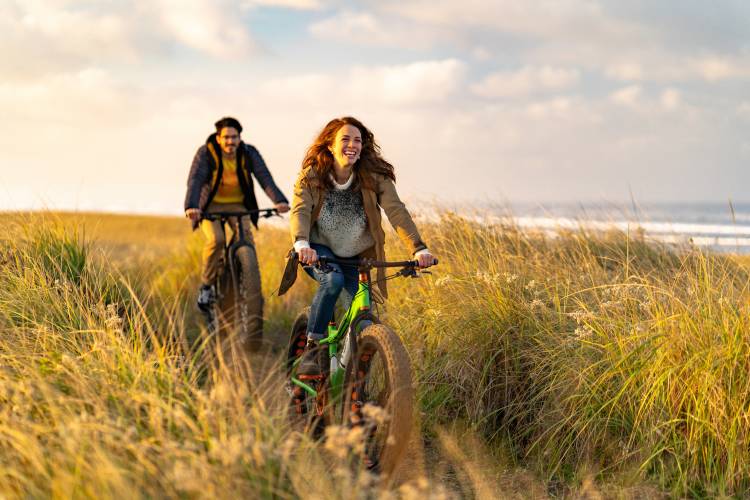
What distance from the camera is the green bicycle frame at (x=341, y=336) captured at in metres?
5.09

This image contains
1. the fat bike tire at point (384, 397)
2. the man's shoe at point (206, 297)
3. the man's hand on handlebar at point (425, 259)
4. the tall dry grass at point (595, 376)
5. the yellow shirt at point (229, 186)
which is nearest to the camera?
the fat bike tire at point (384, 397)

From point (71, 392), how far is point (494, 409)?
9.79 feet

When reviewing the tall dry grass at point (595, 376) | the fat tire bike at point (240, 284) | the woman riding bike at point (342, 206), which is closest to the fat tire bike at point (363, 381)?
the woman riding bike at point (342, 206)

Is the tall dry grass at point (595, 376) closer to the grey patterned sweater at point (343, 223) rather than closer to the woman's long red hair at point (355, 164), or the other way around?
the grey patterned sweater at point (343, 223)

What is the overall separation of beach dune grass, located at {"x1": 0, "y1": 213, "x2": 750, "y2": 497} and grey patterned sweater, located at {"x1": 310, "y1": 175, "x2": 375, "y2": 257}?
3.54 ft

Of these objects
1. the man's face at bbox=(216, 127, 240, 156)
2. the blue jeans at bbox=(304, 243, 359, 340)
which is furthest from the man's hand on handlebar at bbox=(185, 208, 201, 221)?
the blue jeans at bbox=(304, 243, 359, 340)

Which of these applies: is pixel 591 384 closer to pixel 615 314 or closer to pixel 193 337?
pixel 615 314

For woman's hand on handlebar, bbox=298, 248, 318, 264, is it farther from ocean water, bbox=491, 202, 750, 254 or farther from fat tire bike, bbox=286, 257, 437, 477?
ocean water, bbox=491, 202, 750, 254

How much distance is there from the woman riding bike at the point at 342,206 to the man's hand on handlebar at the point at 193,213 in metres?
3.47

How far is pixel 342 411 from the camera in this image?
17.0 ft

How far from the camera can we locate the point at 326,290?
532cm

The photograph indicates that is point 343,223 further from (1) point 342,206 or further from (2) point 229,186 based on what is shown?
(2) point 229,186

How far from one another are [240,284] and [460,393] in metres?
4.05

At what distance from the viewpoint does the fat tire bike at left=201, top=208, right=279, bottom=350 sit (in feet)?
29.1
